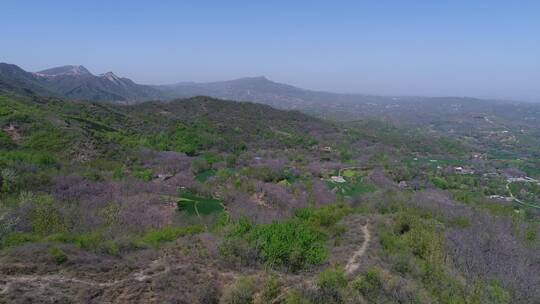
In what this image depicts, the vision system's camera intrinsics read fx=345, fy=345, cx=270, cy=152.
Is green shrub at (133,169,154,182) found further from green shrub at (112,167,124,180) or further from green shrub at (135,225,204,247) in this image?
green shrub at (135,225,204,247)

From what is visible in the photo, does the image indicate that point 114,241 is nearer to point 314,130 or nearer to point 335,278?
point 335,278

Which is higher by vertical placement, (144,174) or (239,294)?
(239,294)

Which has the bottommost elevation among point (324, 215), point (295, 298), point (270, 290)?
point (324, 215)

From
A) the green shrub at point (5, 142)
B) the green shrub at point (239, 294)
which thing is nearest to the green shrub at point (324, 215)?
the green shrub at point (239, 294)

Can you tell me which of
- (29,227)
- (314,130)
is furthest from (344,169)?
(29,227)

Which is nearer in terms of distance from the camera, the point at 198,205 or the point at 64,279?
the point at 64,279

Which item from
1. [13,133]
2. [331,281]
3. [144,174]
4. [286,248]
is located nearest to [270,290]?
[331,281]

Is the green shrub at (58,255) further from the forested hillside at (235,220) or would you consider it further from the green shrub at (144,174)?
the green shrub at (144,174)

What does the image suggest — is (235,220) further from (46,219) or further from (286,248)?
(46,219)
